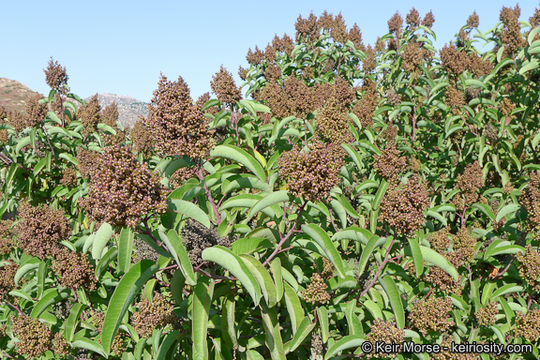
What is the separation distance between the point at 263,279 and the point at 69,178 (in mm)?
3883

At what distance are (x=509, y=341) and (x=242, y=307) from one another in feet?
9.05

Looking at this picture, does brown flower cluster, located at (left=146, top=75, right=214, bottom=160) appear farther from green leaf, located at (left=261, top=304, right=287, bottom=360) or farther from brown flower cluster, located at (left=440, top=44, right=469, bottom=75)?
brown flower cluster, located at (left=440, top=44, right=469, bottom=75)

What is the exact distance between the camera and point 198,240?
2799mm

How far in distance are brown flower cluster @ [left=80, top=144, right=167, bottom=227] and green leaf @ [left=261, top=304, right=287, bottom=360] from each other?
119 centimetres

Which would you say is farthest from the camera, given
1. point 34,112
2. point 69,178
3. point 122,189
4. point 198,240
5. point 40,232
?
point 34,112

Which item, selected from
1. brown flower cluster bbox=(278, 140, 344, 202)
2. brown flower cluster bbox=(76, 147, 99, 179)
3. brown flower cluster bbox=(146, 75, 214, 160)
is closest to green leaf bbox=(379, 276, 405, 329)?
brown flower cluster bbox=(278, 140, 344, 202)

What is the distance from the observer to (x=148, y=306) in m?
3.04

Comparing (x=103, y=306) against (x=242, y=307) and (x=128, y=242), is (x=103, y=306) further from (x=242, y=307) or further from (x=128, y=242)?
(x=128, y=242)

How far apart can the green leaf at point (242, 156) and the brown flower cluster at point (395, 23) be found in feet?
22.9

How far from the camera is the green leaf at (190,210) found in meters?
2.24

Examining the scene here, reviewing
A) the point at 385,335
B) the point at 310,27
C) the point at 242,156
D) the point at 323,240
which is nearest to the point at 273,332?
the point at 323,240

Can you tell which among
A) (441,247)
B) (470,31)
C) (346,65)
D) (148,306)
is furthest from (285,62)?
(148,306)

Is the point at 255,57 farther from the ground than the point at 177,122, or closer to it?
farther from the ground

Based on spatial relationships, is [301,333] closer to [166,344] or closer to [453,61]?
[166,344]
